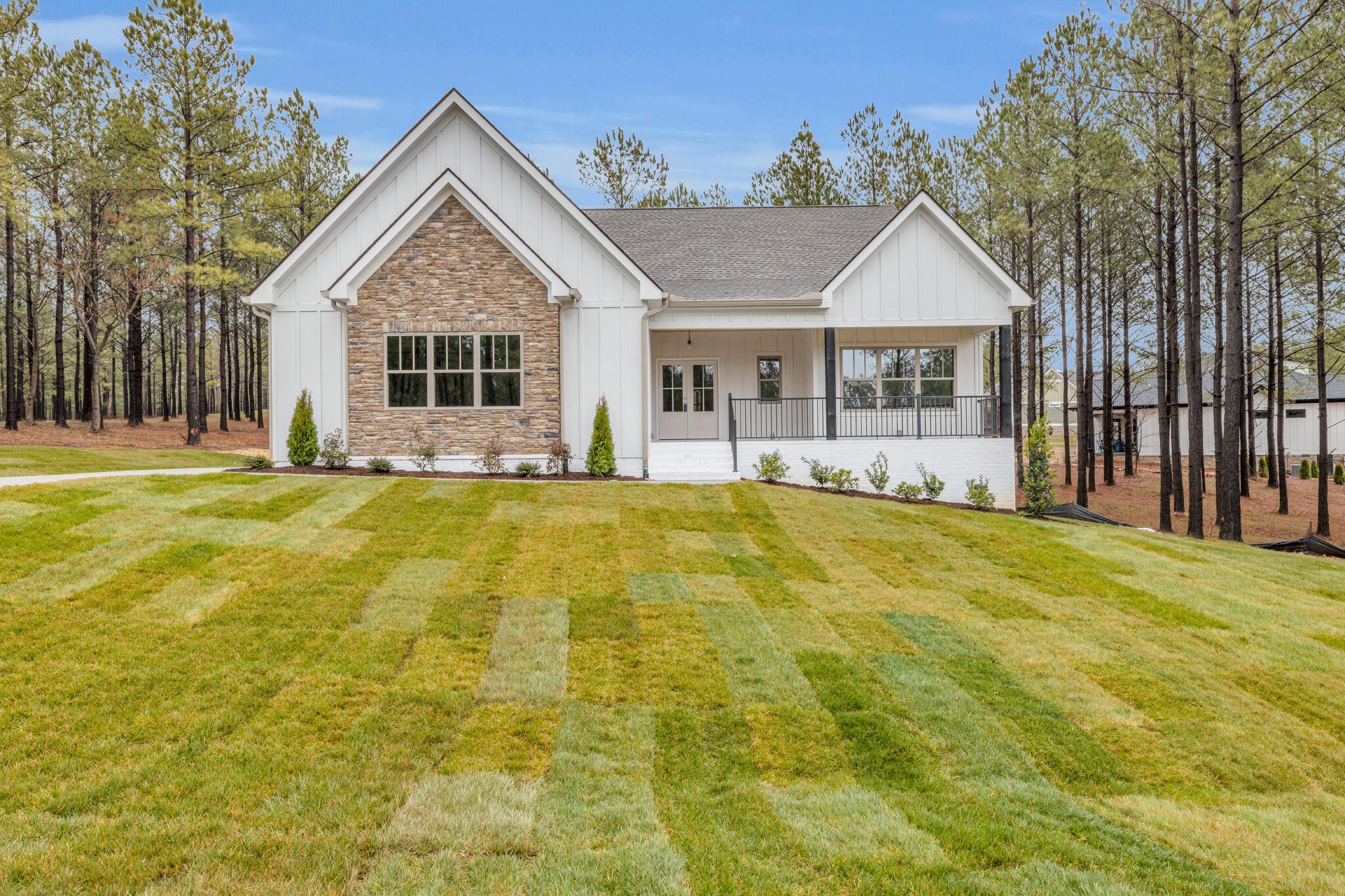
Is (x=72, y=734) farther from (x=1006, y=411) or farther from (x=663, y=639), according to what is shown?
(x=1006, y=411)

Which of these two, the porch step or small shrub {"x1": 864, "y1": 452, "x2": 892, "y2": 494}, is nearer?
the porch step

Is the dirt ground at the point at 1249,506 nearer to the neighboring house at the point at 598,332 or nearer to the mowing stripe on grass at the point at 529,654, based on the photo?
the neighboring house at the point at 598,332

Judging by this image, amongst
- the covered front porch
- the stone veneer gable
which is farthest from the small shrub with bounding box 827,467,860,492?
the stone veneer gable

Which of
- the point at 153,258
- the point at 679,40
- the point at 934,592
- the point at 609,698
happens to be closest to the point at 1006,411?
the point at 934,592

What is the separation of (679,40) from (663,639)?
3187 centimetres

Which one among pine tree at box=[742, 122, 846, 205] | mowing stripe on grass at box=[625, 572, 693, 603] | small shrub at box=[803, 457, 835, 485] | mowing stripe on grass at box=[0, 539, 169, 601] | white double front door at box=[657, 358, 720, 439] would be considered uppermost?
pine tree at box=[742, 122, 846, 205]

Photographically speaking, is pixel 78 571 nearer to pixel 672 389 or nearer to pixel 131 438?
pixel 672 389

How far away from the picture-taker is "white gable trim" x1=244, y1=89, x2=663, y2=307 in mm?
15500

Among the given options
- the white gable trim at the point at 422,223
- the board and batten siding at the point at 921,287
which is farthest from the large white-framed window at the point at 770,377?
the white gable trim at the point at 422,223

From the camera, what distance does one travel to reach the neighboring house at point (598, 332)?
1514cm

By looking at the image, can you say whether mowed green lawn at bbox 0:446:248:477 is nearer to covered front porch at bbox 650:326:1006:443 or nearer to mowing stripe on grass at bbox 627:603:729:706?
covered front porch at bbox 650:326:1006:443

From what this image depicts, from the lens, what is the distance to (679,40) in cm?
3259

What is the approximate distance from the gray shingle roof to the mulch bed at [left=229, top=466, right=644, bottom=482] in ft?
17.2

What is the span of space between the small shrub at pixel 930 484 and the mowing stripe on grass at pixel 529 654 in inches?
392
